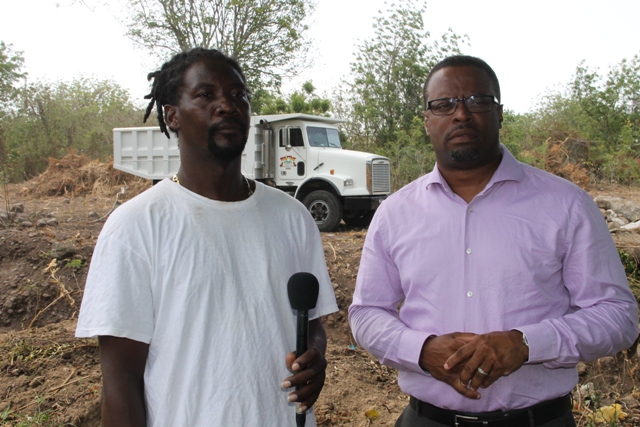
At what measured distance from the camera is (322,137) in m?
12.9

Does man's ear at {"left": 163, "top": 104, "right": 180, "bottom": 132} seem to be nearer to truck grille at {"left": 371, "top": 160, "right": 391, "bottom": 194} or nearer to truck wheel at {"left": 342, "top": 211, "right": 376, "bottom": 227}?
truck grille at {"left": 371, "top": 160, "right": 391, "bottom": 194}

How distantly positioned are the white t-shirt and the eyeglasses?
35.2 inches

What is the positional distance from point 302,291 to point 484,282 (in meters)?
0.71

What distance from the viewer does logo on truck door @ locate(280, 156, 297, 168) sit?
12.7 meters

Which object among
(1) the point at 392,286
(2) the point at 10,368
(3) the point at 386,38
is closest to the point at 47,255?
(2) the point at 10,368

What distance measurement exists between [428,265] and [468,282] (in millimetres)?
158

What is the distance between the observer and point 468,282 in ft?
6.88

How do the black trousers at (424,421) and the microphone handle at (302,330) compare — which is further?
the black trousers at (424,421)

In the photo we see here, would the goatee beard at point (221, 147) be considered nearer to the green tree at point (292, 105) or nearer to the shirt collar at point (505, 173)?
the shirt collar at point (505, 173)

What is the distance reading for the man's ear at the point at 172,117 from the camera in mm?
2016

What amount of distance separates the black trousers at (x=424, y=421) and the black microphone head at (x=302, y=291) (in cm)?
74

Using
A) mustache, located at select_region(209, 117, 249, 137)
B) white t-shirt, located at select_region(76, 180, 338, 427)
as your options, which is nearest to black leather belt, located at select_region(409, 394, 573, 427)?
white t-shirt, located at select_region(76, 180, 338, 427)

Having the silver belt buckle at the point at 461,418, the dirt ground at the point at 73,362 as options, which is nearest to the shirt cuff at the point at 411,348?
the silver belt buckle at the point at 461,418

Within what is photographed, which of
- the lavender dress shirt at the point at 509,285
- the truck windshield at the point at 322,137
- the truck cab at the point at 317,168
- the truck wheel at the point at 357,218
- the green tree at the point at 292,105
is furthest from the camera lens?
the green tree at the point at 292,105
